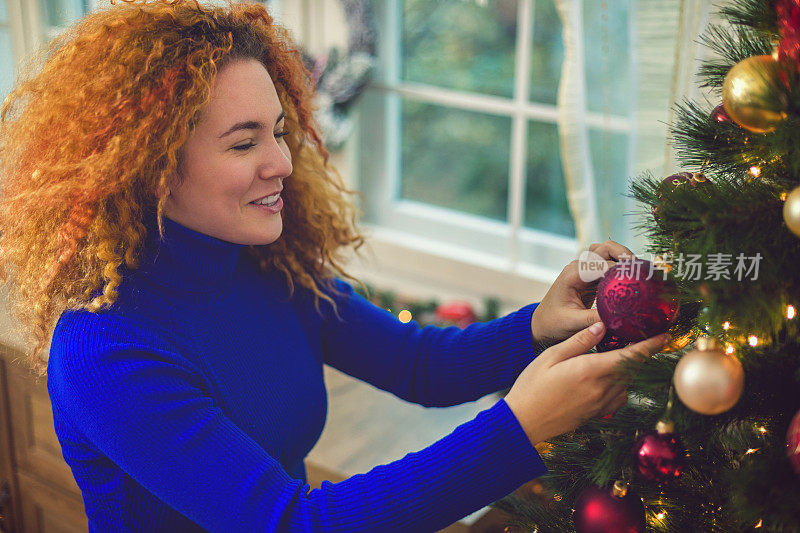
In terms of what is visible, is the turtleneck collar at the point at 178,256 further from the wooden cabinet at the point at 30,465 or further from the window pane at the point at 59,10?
the window pane at the point at 59,10

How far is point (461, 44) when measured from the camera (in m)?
2.01

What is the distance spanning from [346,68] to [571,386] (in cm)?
148

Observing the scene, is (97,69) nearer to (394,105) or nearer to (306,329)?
(306,329)

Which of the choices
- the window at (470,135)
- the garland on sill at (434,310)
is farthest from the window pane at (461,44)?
the garland on sill at (434,310)

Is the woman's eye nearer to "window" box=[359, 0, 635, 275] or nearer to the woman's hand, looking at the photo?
the woman's hand

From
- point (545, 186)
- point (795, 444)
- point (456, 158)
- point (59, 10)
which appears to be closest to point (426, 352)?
point (795, 444)

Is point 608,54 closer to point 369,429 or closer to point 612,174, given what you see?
point 612,174

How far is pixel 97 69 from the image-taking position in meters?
→ 0.96

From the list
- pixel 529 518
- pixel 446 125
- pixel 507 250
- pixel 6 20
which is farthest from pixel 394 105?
pixel 529 518

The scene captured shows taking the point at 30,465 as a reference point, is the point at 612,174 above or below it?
above

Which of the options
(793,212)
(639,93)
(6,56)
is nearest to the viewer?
(793,212)

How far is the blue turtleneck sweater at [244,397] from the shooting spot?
0.83m

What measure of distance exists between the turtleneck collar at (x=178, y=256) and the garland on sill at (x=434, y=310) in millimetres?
828

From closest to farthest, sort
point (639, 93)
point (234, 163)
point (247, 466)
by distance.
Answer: point (247, 466)
point (234, 163)
point (639, 93)
